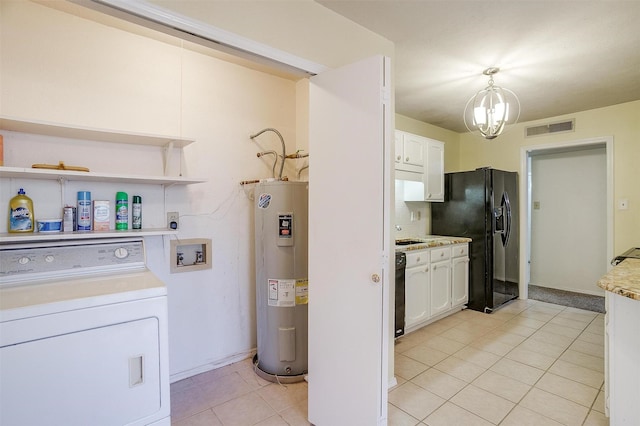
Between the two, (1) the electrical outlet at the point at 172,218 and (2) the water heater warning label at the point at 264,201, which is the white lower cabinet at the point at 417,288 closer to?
(2) the water heater warning label at the point at 264,201

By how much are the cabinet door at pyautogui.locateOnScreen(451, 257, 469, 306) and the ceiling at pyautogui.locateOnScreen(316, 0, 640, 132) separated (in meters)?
1.80

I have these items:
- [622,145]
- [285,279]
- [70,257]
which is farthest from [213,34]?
[622,145]

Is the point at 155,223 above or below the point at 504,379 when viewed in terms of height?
above

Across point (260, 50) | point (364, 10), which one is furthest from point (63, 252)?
point (364, 10)

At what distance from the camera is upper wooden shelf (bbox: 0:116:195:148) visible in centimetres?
164

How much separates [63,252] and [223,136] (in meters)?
1.33

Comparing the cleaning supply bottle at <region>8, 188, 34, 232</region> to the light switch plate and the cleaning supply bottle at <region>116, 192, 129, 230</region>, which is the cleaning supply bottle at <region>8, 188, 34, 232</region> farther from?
the light switch plate

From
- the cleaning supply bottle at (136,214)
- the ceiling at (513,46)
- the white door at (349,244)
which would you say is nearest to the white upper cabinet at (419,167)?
the ceiling at (513,46)

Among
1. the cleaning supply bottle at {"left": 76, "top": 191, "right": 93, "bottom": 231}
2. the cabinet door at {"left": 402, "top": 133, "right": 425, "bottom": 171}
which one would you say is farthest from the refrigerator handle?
the cleaning supply bottle at {"left": 76, "top": 191, "right": 93, "bottom": 231}

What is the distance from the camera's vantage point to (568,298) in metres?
4.37

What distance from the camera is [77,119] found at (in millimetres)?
1948

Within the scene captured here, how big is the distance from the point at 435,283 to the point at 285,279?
182 cm

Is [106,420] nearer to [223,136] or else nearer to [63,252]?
[63,252]

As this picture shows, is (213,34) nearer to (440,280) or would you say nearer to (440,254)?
(440,254)
